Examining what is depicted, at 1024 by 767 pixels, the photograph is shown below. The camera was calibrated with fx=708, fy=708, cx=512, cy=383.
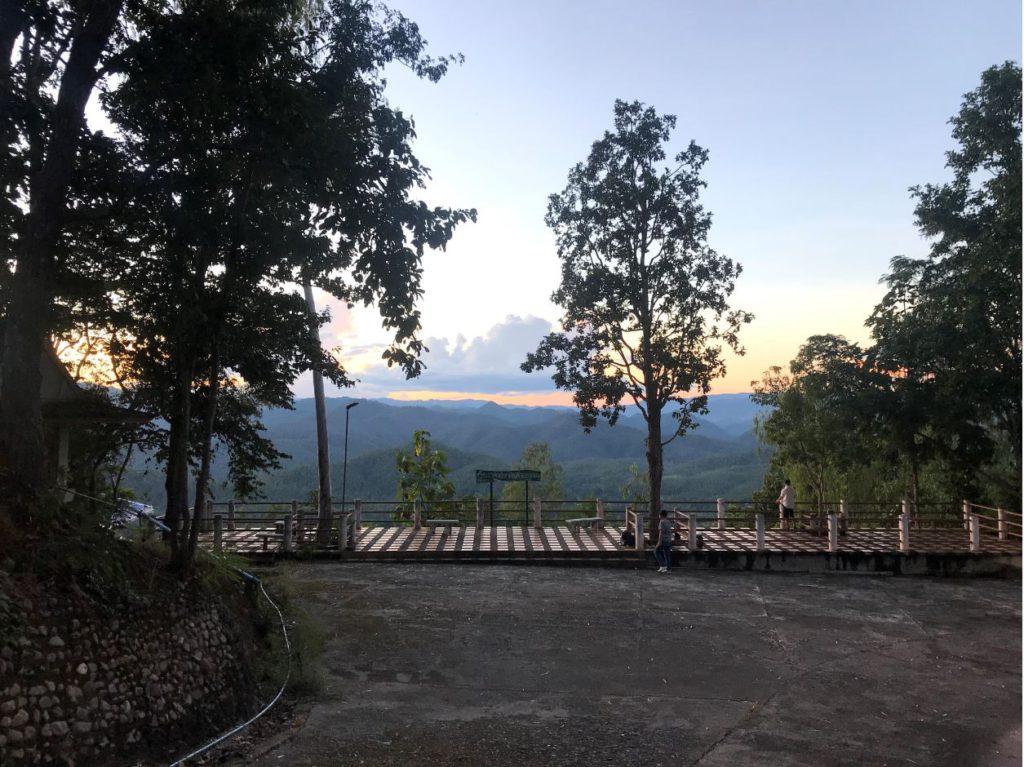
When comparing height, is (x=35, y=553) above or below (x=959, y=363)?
below

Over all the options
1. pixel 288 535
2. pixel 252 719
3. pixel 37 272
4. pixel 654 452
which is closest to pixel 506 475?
pixel 654 452

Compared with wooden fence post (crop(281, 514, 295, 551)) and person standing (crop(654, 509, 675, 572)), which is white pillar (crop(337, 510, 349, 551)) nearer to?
wooden fence post (crop(281, 514, 295, 551))

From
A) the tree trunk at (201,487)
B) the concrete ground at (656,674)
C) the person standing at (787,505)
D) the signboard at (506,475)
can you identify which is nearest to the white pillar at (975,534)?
the concrete ground at (656,674)

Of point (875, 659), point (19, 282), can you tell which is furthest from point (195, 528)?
point (875, 659)

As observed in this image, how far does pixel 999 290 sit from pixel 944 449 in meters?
6.06

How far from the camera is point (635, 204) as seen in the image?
2025 centimetres

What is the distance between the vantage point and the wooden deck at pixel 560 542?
17.7 m

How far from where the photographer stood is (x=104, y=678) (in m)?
6.47

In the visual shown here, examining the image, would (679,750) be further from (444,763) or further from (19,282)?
(19,282)

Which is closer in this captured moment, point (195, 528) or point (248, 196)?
point (195, 528)

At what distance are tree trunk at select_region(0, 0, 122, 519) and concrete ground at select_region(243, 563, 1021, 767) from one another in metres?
4.50

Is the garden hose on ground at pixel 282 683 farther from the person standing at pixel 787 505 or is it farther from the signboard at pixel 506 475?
the person standing at pixel 787 505

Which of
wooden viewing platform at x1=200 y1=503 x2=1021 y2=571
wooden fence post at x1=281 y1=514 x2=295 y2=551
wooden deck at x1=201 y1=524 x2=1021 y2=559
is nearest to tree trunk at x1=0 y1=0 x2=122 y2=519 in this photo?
wooden viewing platform at x1=200 y1=503 x2=1021 y2=571

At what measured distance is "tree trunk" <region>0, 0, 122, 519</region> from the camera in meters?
A: 8.05
